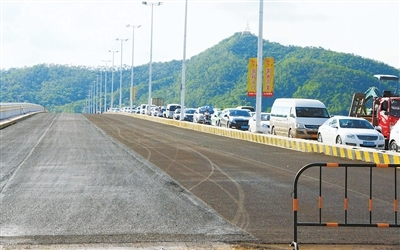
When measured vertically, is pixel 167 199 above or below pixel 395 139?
below

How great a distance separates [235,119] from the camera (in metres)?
50.2

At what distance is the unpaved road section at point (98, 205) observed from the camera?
35.1 ft

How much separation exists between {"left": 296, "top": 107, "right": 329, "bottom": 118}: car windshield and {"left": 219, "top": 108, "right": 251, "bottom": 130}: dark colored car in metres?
13.0

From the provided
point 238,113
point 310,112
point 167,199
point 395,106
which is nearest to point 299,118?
point 310,112

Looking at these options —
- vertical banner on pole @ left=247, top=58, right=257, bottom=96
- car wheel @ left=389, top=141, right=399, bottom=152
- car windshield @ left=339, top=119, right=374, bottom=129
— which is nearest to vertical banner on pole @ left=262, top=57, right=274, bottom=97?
vertical banner on pole @ left=247, top=58, right=257, bottom=96

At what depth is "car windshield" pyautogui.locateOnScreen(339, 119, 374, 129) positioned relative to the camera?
30.4 m

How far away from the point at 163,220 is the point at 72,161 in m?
10.8

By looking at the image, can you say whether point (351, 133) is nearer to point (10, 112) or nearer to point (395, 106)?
point (395, 106)

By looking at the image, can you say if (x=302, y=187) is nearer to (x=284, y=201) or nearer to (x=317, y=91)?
(x=284, y=201)

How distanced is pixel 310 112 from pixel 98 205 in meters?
24.3

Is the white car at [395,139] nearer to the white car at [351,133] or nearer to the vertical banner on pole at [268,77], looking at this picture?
the white car at [351,133]

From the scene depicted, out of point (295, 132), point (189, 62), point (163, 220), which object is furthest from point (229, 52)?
point (163, 220)

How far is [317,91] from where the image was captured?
102m

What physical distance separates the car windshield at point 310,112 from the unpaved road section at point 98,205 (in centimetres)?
1502
